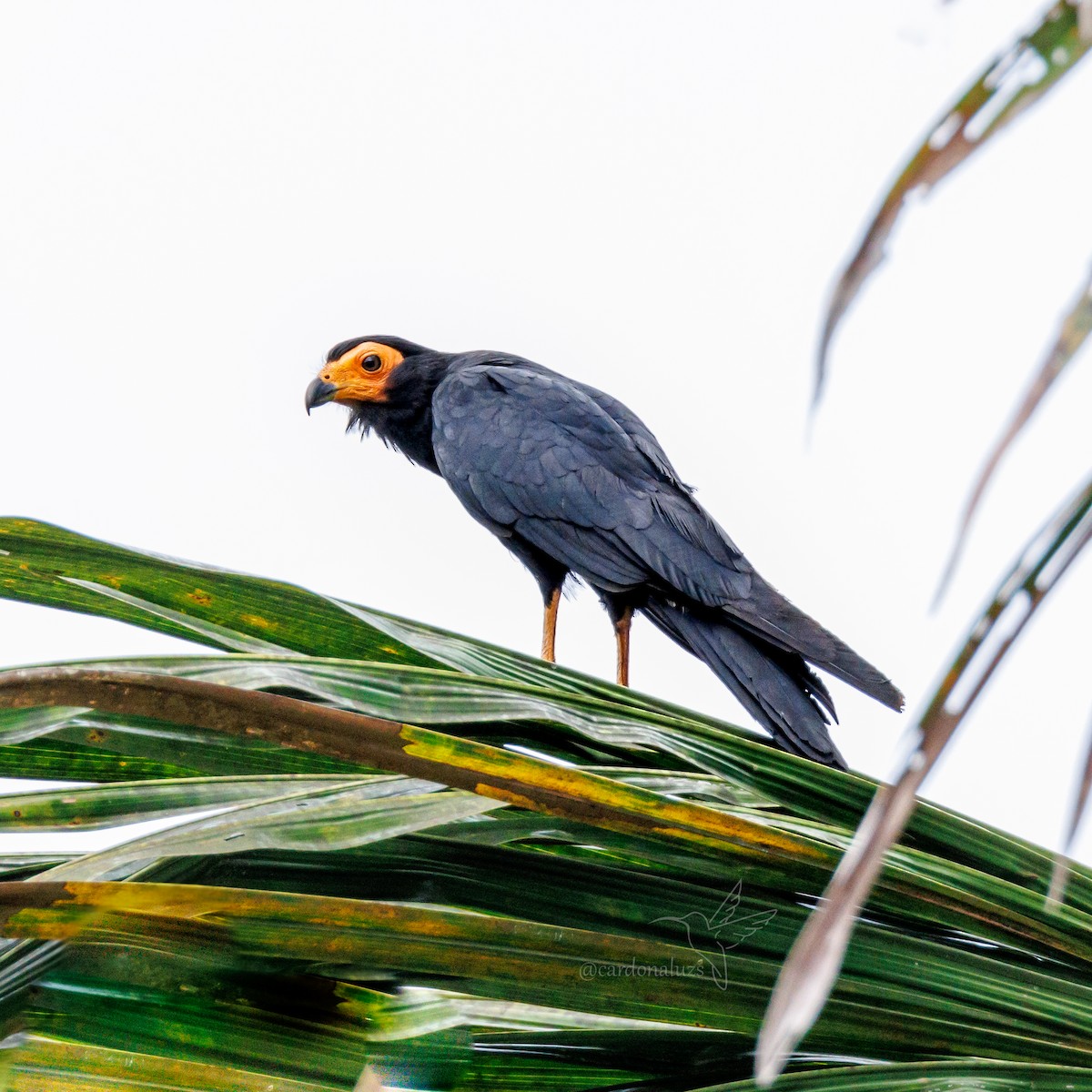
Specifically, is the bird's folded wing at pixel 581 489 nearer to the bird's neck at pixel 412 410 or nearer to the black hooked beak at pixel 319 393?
the bird's neck at pixel 412 410

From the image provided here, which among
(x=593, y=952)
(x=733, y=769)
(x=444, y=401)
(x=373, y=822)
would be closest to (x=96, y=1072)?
(x=373, y=822)

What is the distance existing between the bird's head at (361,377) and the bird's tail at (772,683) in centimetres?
210

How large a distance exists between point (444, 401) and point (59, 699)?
380 cm

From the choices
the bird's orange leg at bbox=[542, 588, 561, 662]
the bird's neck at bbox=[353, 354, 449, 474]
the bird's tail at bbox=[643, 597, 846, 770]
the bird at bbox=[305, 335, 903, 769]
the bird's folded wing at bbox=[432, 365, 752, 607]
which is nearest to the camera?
the bird's tail at bbox=[643, 597, 846, 770]

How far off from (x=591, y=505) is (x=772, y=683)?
124cm

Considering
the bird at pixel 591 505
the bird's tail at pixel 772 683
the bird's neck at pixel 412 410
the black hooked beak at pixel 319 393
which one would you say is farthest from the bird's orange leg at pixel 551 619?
the black hooked beak at pixel 319 393

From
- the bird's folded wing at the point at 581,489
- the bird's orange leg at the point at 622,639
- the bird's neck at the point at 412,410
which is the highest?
the bird's neck at the point at 412,410

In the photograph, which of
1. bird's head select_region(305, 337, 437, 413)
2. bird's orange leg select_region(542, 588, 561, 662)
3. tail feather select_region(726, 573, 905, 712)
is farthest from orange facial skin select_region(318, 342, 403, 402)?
tail feather select_region(726, 573, 905, 712)

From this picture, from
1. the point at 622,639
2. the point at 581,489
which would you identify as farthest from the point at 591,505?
the point at 622,639

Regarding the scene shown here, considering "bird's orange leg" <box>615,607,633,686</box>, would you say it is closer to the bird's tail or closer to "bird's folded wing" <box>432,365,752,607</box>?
"bird's folded wing" <box>432,365,752,607</box>

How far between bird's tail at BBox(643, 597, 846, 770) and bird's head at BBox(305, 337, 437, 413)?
6.90 feet

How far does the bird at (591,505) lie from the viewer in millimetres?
2932

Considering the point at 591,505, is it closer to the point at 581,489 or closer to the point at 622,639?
the point at 581,489

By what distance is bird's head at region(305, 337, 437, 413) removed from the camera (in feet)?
16.2
